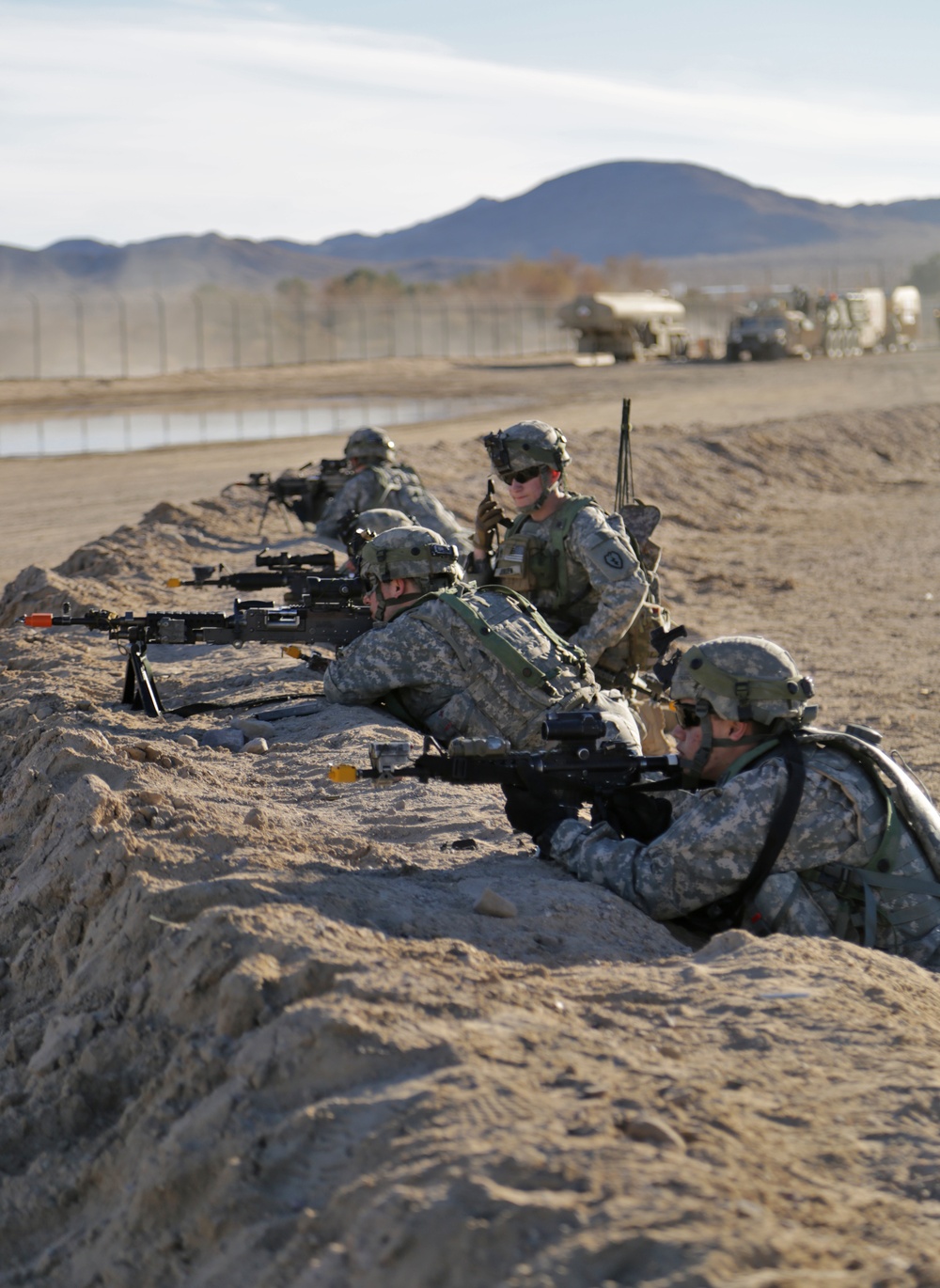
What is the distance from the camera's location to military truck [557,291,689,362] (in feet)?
152

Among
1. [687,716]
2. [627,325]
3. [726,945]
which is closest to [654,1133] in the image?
[726,945]

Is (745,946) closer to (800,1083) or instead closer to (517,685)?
(800,1083)

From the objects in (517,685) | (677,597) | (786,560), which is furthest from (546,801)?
(786,560)

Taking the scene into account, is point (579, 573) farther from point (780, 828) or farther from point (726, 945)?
point (726, 945)

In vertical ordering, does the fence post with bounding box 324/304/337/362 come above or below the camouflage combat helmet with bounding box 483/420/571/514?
above

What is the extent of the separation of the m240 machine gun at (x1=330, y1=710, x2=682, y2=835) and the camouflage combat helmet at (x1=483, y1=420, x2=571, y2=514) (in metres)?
2.97

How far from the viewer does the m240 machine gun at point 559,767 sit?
4.71 m

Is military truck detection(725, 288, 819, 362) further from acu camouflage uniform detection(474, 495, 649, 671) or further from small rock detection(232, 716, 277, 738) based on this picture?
small rock detection(232, 716, 277, 738)

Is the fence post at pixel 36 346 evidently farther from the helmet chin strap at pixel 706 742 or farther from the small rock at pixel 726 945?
the small rock at pixel 726 945

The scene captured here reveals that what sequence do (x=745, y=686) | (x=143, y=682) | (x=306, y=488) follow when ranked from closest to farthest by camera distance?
1. (x=745, y=686)
2. (x=143, y=682)
3. (x=306, y=488)

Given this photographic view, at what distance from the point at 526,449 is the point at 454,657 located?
166cm

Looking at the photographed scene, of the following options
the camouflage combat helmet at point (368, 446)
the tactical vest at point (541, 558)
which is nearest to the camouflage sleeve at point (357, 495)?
the camouflage combat helmet at point (368, 446)

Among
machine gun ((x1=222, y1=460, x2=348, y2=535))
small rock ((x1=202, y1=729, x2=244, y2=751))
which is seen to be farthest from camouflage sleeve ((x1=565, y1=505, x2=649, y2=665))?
machine gun ((x1=222, y1=460, x2=348, y2=535))

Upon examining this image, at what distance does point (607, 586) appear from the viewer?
760 cm
